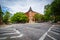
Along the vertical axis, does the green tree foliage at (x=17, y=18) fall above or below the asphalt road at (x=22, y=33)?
above

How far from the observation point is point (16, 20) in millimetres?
10422

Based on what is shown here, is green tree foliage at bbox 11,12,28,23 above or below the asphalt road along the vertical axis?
above

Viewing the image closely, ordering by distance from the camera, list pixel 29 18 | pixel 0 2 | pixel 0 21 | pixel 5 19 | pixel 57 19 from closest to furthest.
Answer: pixel 0 2 → pixel 29 18 → pixel 0 21 → pixel 5 19 → pixel 57 19

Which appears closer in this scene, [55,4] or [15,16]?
[15,16]

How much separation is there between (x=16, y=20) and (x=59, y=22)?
45.4ft

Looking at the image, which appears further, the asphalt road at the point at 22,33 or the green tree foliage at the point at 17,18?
the green tree foliage at the point at 17,18

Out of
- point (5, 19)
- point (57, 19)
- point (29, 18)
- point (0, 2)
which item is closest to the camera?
point (0, 2)

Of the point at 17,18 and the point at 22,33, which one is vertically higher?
the point at 17,18

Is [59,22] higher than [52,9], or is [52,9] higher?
[52,9]

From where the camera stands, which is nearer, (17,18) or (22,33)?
(22,33)

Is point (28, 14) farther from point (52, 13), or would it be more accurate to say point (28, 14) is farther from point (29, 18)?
point (52, 13)

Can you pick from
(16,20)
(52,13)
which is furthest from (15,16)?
(52,13)

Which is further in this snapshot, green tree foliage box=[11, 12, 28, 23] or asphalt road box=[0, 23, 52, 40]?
green tree foliage box=[11, 12, 28, 23]

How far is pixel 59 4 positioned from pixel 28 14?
10.4 metres
